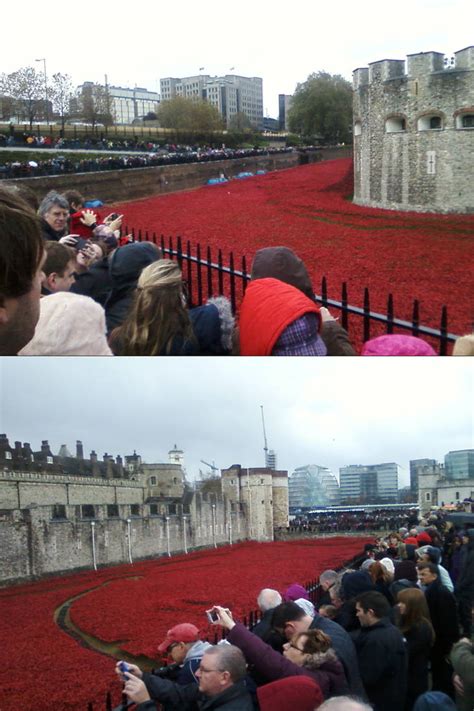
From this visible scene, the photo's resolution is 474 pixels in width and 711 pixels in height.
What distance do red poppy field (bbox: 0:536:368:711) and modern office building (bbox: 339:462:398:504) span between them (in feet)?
0.55

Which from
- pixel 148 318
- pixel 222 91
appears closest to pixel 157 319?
pixel 148 318

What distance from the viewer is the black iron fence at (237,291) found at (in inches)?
102

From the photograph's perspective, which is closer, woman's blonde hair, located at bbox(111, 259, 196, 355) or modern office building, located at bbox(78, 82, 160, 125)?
woman's blonde hair, located at bbox(111, 259, 196, 355)

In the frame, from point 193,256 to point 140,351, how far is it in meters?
1.35

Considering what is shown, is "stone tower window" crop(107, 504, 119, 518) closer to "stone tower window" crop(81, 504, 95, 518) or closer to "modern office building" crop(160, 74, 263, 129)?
"stone tower window" crop(81, 504, 95, 518)

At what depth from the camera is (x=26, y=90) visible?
3.29 metres

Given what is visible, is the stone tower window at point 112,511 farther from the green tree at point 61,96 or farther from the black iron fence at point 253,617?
the green tree at point 61,96

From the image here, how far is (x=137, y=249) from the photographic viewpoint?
273 centimetres

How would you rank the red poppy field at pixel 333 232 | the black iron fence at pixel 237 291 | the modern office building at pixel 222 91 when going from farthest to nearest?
1. the modern office building at pixel 222 91
2. the red poppy field at pixel 333 232
3. the black iron fence at pixel 237 291

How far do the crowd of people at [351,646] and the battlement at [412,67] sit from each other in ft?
6.84

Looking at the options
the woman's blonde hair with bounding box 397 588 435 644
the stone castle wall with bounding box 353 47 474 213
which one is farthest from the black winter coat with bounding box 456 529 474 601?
the stone castle wall with bounding box 353 47 474 213

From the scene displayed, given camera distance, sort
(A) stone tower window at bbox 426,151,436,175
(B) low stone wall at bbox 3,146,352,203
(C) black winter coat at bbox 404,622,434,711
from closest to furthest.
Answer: (C) black winter coat at bbox 404,622,434,711 → (B) low stone wall at bbox 3,146,352,203 → (A) stone tower window at bbox 426,151,436,175

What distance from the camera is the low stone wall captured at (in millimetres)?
3578

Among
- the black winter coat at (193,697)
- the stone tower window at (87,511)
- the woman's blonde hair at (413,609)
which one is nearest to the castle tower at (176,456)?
the stone tower window at (87,511)
